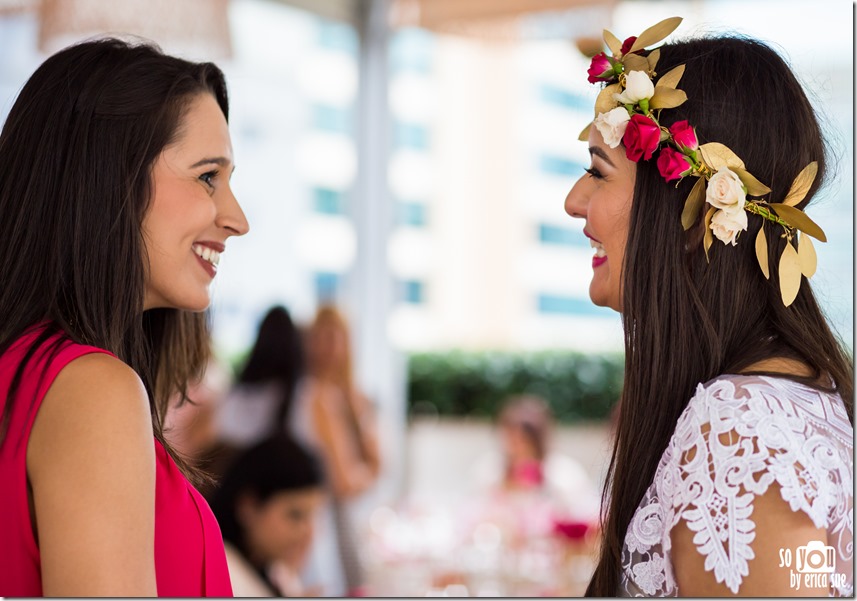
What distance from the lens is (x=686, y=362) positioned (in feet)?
5.22

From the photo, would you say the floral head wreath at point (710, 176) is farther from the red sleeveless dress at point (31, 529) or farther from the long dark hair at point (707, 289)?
the red sleeveless dress at point (31, 529)

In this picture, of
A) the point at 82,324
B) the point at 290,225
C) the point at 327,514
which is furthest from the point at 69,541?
the point at 290,225

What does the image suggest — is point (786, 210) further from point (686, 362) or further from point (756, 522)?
point (756, 522)

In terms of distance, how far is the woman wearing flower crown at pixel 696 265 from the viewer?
148cm

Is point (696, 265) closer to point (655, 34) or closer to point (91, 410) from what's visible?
point (655, 34)

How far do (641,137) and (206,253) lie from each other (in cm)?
75

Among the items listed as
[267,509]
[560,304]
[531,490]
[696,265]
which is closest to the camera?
[696,265]

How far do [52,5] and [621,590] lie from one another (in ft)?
7.70

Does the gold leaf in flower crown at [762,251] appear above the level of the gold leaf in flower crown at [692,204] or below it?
below

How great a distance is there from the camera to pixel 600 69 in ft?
5.76

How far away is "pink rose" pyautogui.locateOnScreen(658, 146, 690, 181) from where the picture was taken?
1.56m

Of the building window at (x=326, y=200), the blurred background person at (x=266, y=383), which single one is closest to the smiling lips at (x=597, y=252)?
the blurred background person at (x=266, y=383)

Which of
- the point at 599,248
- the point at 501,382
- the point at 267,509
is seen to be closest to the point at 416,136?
the point at 501,382

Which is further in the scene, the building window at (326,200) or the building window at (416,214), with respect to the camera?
the building window at (416,214)
